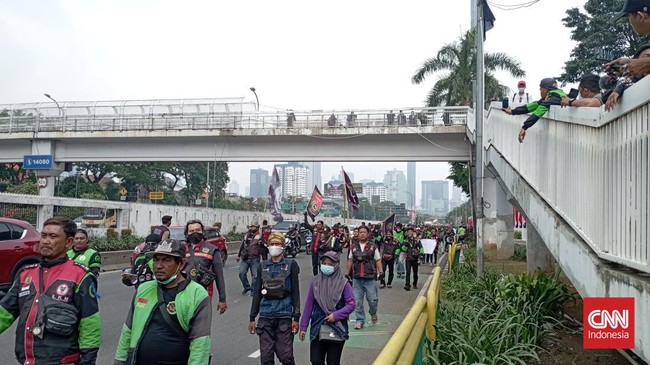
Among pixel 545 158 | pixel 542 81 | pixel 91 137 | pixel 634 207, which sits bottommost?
pixel 634 207

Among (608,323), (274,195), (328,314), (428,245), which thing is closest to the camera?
(608,323)

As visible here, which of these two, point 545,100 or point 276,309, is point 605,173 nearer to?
point 545,100

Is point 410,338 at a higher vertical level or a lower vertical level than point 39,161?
lower

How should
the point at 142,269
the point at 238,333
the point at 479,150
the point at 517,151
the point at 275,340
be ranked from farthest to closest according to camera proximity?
1. the point at 479,150
2. the point at 238,333
3. the point at 517,151
4. the point at 142,269
5. the point at 275,340

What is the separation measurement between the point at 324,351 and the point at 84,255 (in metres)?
3.45

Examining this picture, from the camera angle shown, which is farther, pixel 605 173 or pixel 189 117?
pixel 189 117

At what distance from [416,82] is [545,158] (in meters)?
27.7

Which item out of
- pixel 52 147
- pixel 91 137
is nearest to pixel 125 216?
pixel 91 137

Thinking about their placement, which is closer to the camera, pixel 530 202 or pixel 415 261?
pixel 530 202

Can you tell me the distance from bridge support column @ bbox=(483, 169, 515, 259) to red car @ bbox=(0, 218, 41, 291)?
54.1 ft

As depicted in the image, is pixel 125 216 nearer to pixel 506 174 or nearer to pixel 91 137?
pixel 91 137

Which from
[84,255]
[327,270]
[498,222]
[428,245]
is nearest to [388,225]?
[428,245]

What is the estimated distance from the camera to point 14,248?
39.9 ft

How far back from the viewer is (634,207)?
152 inches
